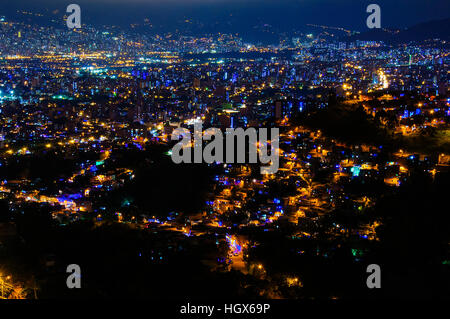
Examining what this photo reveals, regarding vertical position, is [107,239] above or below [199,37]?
below

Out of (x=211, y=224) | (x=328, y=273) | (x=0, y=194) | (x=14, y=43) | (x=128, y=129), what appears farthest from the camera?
(x=14, y=43)

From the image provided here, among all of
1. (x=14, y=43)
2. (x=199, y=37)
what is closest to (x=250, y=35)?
(x=199, y=37)

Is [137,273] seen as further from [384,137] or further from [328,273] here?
[384,137]

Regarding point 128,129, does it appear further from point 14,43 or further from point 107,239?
point 14,43
